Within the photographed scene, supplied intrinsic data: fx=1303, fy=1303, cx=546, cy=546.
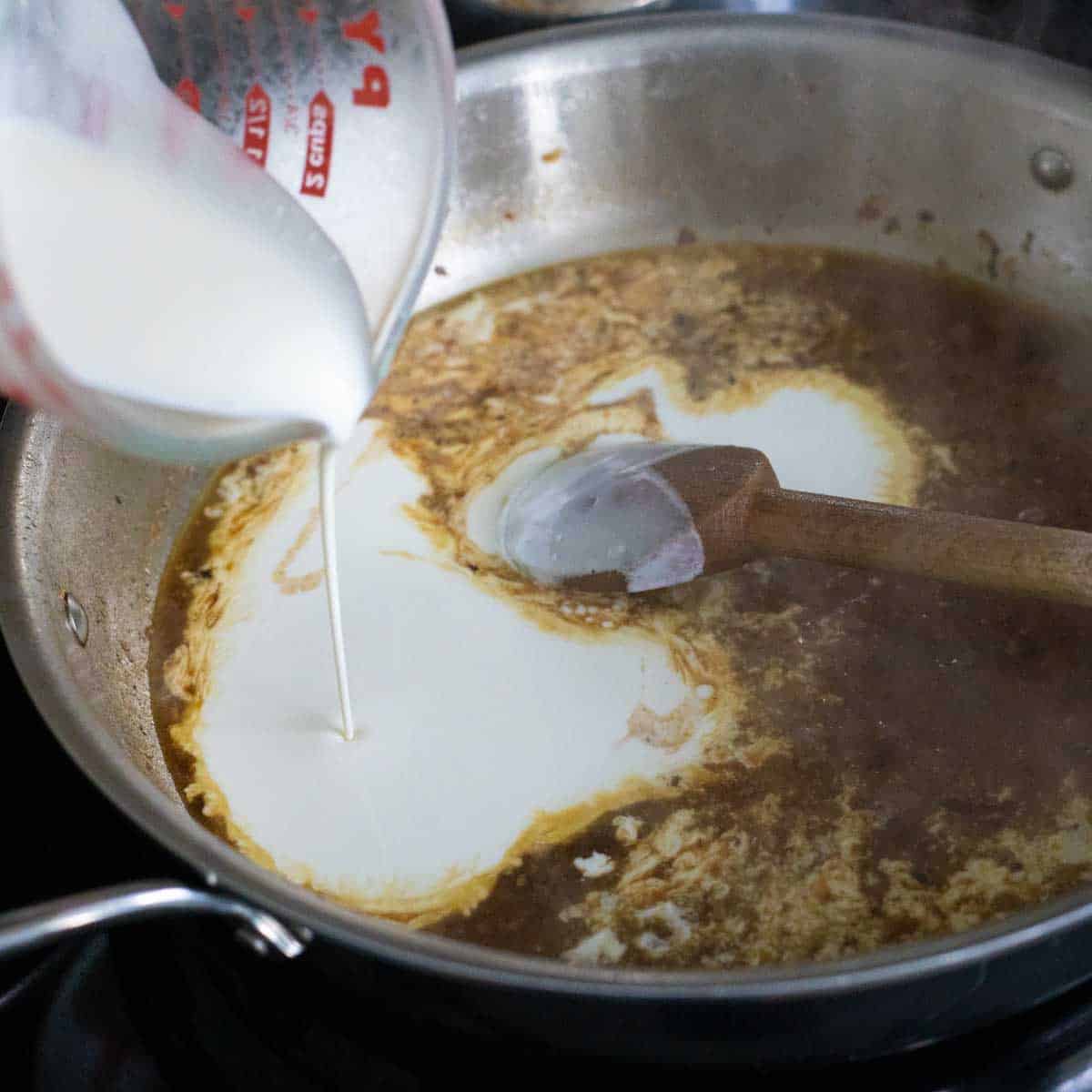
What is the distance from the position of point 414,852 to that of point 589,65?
120 cm

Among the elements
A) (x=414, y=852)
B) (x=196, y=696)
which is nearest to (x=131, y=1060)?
(x=414, y=852)

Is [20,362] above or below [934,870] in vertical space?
above

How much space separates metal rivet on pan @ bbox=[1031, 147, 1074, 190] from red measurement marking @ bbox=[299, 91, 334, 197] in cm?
105

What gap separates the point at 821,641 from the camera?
1422 mm

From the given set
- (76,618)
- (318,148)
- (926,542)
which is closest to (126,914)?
(76,618)

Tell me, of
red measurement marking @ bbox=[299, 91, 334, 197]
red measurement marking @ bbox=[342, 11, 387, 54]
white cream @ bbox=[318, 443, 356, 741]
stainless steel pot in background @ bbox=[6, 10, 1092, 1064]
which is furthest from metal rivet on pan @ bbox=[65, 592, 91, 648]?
red measurement marking @ bbox=[342, 11, 387, 54]

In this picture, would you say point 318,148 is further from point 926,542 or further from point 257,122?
point 926,542

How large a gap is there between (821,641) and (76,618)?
80cm

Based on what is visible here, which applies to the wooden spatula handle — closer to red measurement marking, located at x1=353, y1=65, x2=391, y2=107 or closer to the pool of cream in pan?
the pool of cream in pan

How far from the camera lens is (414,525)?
160 cm

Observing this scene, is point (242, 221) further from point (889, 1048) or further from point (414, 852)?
point (889, 1048)

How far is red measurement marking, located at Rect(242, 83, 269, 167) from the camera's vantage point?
119 centimetres

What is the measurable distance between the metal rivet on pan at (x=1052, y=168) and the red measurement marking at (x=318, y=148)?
1051 mm

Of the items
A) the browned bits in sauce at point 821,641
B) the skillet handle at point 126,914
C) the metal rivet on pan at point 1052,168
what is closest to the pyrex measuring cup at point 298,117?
the skillet handle at point 126,914
